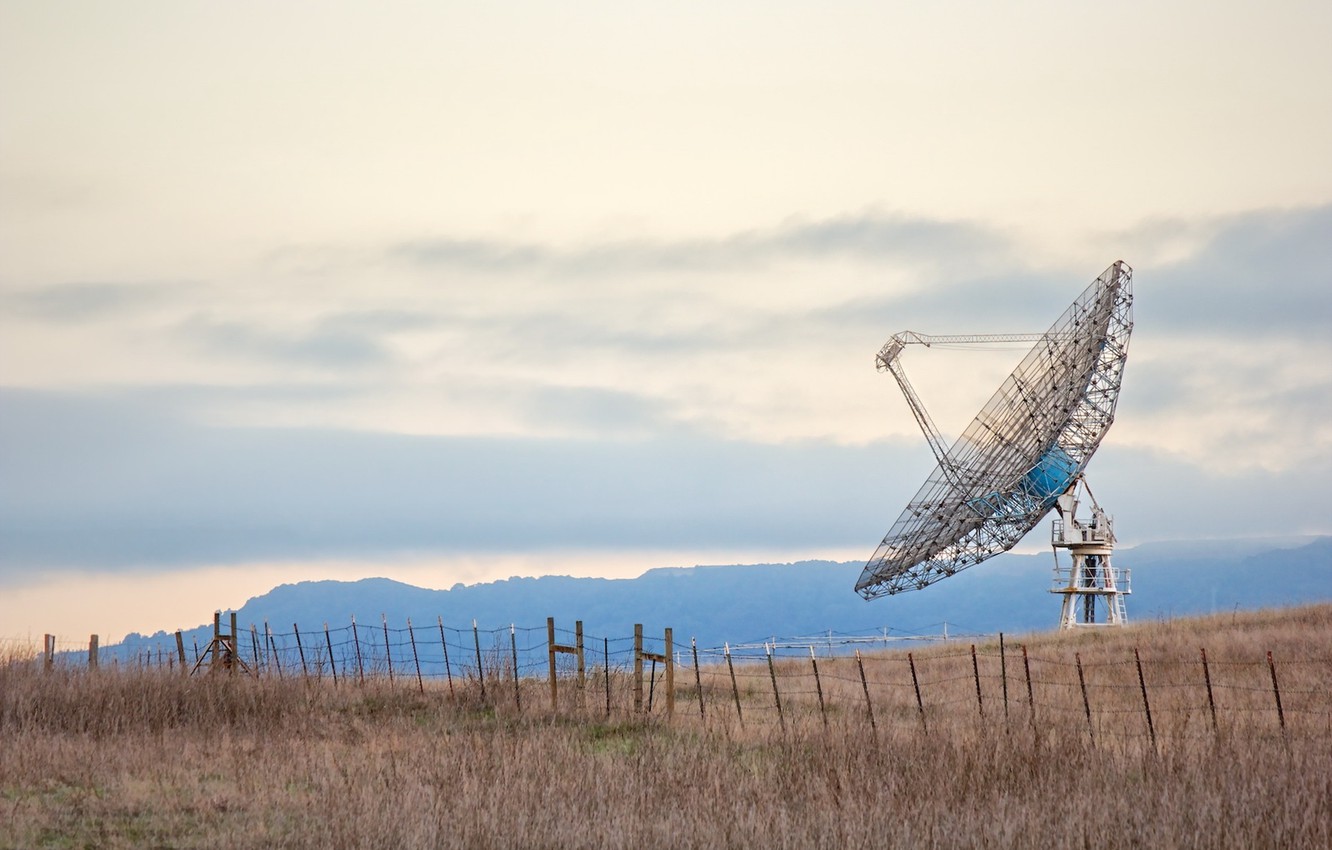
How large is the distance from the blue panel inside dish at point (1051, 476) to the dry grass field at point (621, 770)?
47.1ft

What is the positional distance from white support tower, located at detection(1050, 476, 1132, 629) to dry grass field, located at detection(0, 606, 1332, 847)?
54.9 ft

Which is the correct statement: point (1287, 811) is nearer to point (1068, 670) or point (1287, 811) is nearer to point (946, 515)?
point (1068, 670)

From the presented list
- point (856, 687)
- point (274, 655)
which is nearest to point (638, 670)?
point (856, 687)

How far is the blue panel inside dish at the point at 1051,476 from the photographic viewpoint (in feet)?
154

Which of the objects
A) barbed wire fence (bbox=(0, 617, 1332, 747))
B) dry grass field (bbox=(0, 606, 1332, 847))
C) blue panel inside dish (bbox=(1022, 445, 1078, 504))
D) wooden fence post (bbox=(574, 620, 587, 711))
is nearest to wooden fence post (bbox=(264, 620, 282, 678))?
barbed wire fence (bbox=(0, 617, 1332, 747))

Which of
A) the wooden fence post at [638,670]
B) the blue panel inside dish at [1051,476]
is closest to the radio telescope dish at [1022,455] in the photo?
the blue panel inside dish at [1051,476]

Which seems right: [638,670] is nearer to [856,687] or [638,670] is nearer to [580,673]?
[580,673]

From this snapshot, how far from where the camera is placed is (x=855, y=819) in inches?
602

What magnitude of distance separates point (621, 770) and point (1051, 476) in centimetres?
3191

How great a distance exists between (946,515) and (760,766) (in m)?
27.3

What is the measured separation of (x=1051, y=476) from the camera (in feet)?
156

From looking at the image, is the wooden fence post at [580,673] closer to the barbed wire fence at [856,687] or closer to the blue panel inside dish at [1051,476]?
the barbed wire fence at [856,687]

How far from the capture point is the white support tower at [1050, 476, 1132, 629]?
164 feet

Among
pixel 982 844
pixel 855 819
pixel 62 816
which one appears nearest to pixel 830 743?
pixel 855 819
